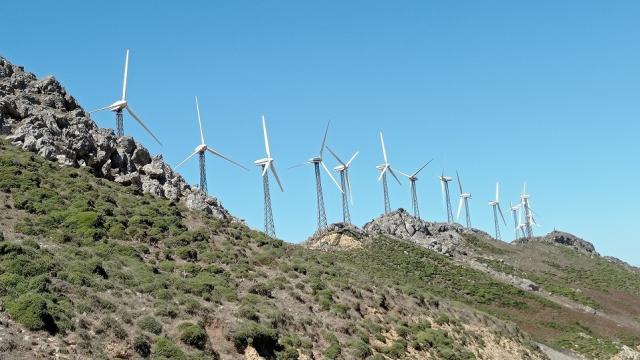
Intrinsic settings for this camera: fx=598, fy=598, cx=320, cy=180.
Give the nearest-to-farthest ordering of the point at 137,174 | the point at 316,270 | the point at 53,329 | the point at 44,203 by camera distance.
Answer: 1. the point at 53,329
2. the point at 44,203
3. the point at 316,270
4. the point at 137,174

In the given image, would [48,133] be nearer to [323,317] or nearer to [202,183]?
[202,183]

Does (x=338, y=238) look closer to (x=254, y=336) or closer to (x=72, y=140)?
(x=72, y=140)

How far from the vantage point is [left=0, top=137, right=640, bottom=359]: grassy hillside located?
30.6m

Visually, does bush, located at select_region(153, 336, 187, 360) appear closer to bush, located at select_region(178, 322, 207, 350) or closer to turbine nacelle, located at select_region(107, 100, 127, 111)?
bush, located at select_region(178, 322, 207, 350)

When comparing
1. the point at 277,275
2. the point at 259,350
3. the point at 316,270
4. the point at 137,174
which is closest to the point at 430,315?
the point at 316,270

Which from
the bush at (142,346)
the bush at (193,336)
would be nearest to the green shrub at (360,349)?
the bush at (193,336)

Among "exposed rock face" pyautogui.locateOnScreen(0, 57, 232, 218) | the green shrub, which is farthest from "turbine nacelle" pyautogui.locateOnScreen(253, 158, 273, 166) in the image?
the green shrub

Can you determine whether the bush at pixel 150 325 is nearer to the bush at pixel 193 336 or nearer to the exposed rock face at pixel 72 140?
the bush at pixel 193 336

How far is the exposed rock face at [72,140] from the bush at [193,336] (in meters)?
38.3

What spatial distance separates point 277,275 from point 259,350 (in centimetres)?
1786

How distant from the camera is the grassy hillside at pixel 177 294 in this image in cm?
3062

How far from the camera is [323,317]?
152 feet

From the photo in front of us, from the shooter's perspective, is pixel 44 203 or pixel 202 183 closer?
pixel 44 203

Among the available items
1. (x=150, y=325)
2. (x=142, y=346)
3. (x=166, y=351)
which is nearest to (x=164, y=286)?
(x=150, y=325)
